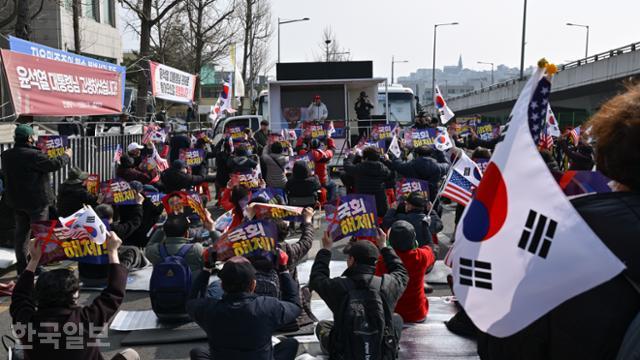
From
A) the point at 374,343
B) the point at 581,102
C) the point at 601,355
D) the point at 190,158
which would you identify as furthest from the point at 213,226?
the point at 581,102

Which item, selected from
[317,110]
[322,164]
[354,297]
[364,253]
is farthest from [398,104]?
[354,297]

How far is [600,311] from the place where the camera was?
5.32 feet

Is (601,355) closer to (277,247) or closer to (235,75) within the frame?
(277,247)

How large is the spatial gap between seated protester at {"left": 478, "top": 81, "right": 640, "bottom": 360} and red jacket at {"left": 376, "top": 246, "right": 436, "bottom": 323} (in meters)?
4.17

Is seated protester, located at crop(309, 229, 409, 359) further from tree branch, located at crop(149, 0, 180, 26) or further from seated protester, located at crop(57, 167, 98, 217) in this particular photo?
tree branch, located at crop(149, 0, 180, 26)

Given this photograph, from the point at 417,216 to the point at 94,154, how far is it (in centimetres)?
881

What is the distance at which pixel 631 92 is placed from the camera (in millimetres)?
1854

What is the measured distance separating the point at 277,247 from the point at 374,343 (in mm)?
1664

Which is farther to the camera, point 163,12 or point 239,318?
point 163,12

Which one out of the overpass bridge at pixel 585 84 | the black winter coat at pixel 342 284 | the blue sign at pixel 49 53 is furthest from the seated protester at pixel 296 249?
the overpass bridge at pixel 585 84

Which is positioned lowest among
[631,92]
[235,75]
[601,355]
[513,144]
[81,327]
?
[81,327]

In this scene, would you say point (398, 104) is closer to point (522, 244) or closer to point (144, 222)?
point (144, 222)

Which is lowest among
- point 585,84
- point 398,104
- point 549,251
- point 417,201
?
point 417,201

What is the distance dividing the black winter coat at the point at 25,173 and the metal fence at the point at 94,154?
3.29 metres
